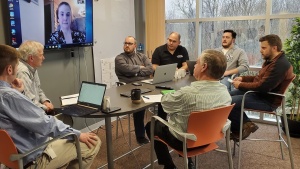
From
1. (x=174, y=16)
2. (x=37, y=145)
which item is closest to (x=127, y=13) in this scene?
(x=174, y=16)

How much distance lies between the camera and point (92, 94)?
2.21m

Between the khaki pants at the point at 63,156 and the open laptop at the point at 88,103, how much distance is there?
23 cm

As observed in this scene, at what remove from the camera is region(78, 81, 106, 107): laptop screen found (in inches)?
84.2

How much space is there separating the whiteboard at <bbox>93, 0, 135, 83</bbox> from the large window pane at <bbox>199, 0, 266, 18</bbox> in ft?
3.97

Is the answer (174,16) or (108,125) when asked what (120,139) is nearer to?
(108,125)

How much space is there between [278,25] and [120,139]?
271 centimetres

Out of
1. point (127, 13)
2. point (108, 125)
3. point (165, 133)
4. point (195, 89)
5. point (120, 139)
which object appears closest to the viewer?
point (195, 89)

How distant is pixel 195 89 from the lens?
191 cm

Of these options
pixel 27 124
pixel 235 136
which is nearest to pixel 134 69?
pixel 235 136

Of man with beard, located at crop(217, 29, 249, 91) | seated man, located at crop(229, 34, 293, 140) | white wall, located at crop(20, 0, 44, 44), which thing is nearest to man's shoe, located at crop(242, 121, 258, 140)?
seated man, located at crop(229, 34, 293, 140)

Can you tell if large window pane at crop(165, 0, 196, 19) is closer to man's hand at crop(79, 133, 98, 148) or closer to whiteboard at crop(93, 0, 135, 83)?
whiteboard at crop(93, 0, 135, 83)

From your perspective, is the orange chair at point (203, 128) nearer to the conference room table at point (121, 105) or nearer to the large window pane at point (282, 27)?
the conference room table at point (121, 105)

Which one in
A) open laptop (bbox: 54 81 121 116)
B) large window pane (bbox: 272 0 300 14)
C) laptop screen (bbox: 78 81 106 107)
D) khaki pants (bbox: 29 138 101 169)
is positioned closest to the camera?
khaki pants (bbox: 29 138 101 169)

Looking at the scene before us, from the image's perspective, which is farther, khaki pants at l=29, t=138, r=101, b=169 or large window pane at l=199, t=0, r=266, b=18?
large window pane at l=199, t=0, r=266, b=18
